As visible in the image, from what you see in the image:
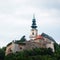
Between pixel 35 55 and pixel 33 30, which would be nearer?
pixel 35 55

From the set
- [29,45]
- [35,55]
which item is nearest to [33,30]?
[29,45]

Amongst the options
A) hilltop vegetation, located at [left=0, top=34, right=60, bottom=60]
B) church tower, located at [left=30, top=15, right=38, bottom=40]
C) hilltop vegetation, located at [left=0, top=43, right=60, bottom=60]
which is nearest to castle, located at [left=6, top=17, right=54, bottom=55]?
hilltop vegetation, located at [left=0, top=34, right=60, bottom=60]

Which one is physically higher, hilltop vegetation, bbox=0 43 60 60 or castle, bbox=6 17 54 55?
castle, bbox=6 17 54 55

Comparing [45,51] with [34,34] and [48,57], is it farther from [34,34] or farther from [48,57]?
[34,34]

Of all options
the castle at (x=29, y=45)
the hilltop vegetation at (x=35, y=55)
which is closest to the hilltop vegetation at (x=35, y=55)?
the hilltop vegetation at (x=35, y=55)

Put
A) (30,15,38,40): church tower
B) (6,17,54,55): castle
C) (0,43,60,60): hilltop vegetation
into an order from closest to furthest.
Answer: (0,43,60,60): hilltop vegetation → (6,17,54,55): castle → (30,15,38,40): church tower

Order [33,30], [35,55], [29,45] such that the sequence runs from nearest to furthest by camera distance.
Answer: [35,55]
[29,45]
[33,30]

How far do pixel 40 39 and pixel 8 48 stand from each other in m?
9.30

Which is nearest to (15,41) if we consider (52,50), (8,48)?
(8,48)

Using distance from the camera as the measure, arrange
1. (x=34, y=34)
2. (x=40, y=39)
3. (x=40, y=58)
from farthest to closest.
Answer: (x=34, y=34) → (x=40, y=39) → (x=40, y=58)

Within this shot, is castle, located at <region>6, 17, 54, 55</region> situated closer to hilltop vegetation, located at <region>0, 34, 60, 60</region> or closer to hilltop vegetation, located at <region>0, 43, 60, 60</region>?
hilltop vegetation, located at <region>0, 34, 60, 60</region>

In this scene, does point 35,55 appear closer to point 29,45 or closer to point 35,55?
point 35,55

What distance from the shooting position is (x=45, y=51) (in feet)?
293

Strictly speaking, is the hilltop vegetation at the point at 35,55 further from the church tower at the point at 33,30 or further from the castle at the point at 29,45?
the church tower at the point at 33,30
